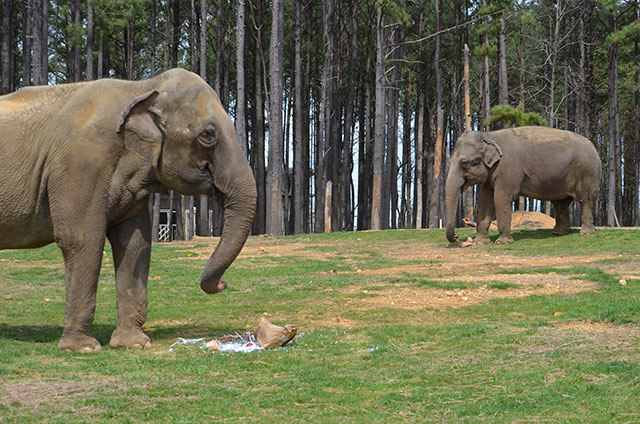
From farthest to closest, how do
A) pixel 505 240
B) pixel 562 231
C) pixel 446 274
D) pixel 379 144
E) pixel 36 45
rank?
pixel 379 144 → pixel 36 45 → pixel 562 231 → pixel 505 240 → pixel 446 274

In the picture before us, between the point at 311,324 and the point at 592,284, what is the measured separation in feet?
18.3

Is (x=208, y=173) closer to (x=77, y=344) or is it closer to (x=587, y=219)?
(x=77, y=344)

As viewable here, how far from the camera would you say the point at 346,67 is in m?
51.0

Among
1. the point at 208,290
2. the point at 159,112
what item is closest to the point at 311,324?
the point at 208,290

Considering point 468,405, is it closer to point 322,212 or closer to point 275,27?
point 275,27

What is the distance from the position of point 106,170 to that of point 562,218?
656 inches

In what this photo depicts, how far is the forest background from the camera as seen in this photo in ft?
105

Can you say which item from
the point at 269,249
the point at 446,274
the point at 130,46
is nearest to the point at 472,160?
the point at 446,274

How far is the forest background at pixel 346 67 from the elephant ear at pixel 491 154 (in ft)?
31.2

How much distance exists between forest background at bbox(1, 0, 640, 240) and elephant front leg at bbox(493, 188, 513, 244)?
9.57 m

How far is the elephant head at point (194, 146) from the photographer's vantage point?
7617 mm

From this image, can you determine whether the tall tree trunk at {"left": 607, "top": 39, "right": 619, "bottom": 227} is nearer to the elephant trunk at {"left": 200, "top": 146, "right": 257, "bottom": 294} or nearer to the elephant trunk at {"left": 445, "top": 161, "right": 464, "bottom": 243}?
A: the elephant trunk at {"left": 445, "top": 161, "right": 464, "bottom": 243}

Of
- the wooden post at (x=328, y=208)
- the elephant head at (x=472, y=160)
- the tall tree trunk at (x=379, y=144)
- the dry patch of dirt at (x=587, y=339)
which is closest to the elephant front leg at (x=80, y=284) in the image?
the dry patch of dirt at (x=587, y=339)

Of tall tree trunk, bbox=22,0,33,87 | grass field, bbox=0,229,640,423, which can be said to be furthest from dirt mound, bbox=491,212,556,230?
tall tree trunk, bbox=22,0,33,87
